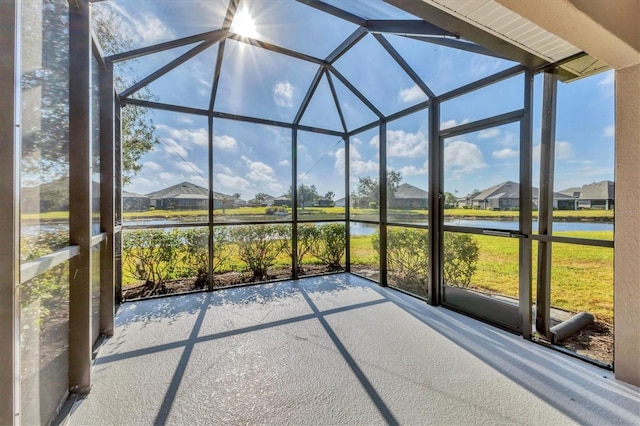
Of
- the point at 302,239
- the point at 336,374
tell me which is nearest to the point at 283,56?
the point at 302,239

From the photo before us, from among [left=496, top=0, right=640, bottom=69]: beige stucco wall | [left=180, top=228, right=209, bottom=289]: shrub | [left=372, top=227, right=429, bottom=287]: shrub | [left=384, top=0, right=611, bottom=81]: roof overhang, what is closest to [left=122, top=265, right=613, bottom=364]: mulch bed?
[left=180, top=228, right=209, bottom=289]: shrub

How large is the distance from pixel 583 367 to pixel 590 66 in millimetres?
2588

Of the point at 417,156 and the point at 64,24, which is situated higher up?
the point at 64,24

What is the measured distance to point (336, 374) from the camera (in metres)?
2.14

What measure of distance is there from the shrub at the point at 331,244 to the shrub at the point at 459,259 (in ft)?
7.34

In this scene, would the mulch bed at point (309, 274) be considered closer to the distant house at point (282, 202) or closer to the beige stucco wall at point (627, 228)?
the beige stucco wall at point (627, 228)

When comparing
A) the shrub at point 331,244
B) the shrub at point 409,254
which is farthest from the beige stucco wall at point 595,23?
the shrub at point 331,244

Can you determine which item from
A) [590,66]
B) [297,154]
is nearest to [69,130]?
[297,154]

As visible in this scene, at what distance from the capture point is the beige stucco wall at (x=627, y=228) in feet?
6.45

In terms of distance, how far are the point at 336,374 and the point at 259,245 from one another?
2990 mm

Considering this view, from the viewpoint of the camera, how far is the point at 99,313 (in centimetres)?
265

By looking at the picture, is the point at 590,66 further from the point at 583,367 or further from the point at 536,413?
the point at 536,413

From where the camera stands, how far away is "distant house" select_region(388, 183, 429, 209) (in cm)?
379

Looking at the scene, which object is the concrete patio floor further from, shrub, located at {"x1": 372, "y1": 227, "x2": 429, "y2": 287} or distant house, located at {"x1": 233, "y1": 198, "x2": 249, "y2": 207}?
distant house, located at {"x1": 233, "y1": 198, "x2": 249, "y2": 207}
